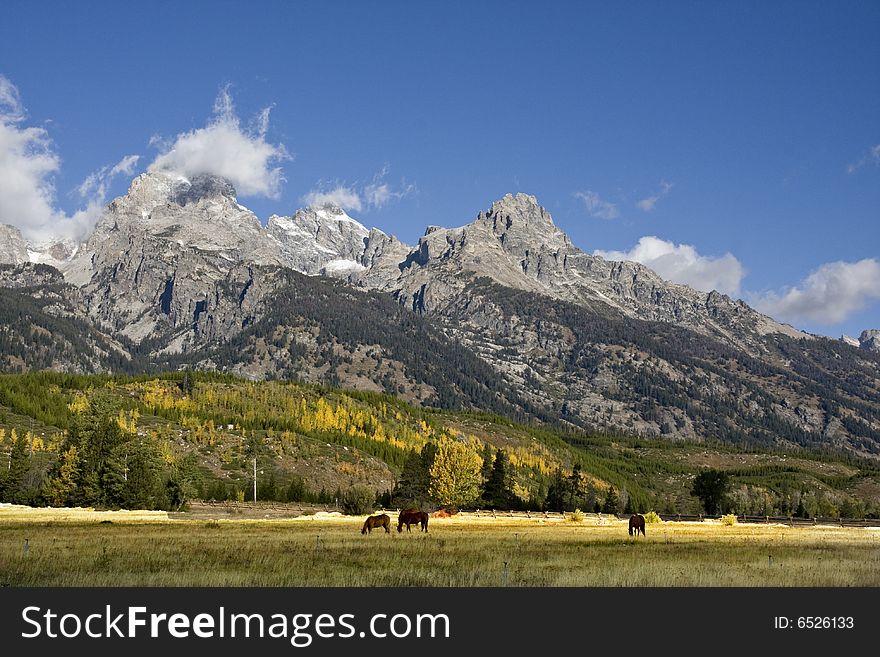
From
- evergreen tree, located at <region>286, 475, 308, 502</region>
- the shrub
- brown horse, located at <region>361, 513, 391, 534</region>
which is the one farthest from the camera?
evergreen tree, located at <region>286, 475, 308, 502</region>

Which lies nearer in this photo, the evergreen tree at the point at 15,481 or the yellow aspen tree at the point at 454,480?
the evergreen tree at the point at 15,481

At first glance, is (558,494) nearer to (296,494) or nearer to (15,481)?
(296,494)

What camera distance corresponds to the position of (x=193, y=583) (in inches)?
1051

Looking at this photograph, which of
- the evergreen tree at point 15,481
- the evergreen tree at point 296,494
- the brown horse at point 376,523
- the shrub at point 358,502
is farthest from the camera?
the evergreen tree at point 296,494

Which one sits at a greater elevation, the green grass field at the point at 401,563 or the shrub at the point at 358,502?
the green grass field at the point at 401,563

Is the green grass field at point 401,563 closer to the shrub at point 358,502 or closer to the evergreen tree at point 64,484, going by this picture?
the evergreen tree at point 64,484

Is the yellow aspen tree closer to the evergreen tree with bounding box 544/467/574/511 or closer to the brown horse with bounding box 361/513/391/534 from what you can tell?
the evergreen tree with bounding box 544/467/574/511

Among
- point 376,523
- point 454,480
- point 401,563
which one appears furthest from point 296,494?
point 401,563

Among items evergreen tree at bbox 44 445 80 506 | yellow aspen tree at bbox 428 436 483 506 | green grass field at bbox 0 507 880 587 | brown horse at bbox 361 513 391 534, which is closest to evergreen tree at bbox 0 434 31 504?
evergreen tree at bbox 44 445 80 506

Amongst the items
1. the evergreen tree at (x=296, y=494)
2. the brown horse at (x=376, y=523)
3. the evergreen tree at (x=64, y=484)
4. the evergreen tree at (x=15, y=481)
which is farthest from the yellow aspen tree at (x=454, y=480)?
the brown horse at (x=376, y=523)
